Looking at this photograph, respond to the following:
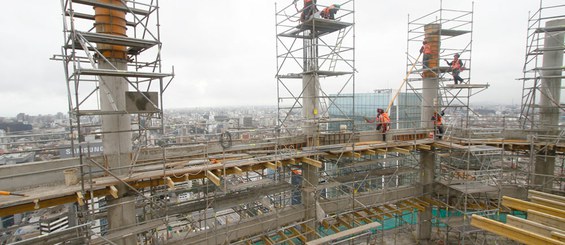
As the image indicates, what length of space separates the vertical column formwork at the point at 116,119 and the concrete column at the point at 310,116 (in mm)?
6009

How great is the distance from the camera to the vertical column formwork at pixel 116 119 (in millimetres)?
7406

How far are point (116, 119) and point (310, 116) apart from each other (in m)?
6.85

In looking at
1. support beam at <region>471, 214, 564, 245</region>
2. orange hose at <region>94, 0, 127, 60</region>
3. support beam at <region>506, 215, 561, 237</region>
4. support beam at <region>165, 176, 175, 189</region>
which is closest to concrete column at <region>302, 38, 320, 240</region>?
support beam at <region>165, 176, 175, 189</region>

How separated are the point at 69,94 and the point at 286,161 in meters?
6.57

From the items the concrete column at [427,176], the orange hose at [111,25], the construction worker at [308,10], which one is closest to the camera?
the orange hose at [111,25]

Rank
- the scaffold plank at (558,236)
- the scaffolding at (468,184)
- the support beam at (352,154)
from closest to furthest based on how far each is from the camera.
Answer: the scaffold plank at (558,236)
the support beam at (352,154)
the scaffolding at (468,184)

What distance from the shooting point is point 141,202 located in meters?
9.71

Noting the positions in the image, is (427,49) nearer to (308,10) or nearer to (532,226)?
(308,10)

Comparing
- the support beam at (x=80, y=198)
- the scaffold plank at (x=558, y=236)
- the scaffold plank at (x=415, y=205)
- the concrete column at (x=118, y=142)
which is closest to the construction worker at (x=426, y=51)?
the scaffold plank at (x=415, y=205)

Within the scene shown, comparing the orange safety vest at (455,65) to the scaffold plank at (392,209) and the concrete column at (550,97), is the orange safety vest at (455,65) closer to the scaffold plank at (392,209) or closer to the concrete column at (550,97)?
the concrete column at (550,97)

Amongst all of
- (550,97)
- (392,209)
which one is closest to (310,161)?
(392,209)

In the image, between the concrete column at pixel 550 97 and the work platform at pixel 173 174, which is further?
the concrete column at pixel 550 97

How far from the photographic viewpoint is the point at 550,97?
12.2 m

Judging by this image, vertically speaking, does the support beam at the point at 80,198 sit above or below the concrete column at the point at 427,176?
above
